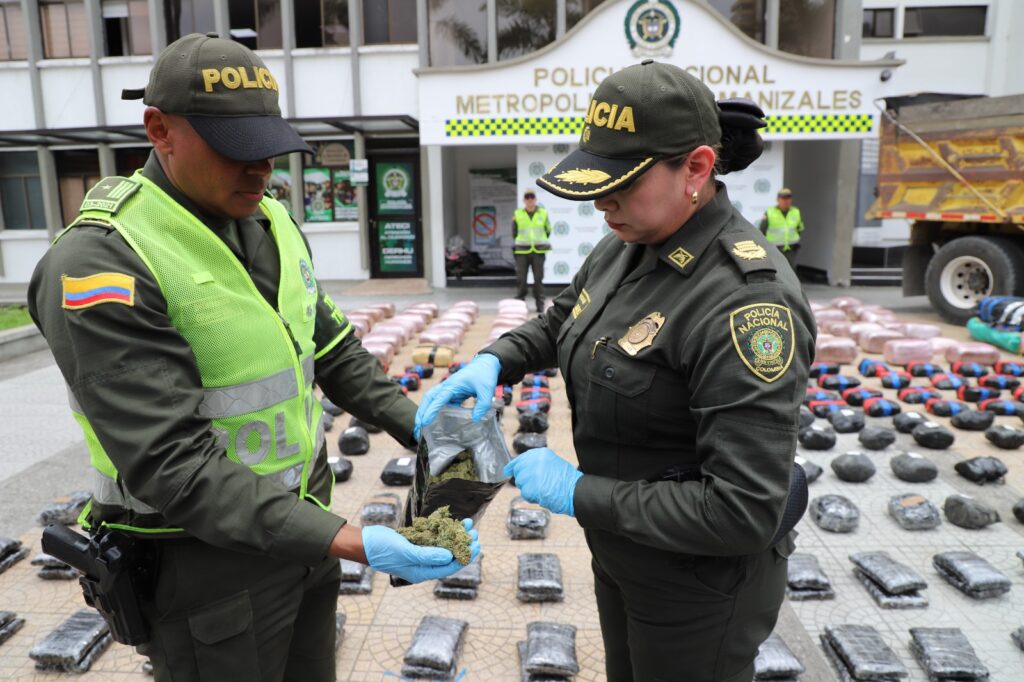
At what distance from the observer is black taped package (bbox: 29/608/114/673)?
2.84 metres

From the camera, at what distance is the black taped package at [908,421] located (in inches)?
220

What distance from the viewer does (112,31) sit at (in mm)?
14828

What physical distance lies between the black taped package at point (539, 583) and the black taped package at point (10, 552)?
2553 mm

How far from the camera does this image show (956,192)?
9.48 m

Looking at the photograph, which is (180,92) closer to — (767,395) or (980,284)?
(767,395)

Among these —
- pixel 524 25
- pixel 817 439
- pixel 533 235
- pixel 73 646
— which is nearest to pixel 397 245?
pixel 533 235

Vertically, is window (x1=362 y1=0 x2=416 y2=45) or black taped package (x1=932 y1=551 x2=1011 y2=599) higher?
window (x1=362 y1=0 x2=416 y2=45)

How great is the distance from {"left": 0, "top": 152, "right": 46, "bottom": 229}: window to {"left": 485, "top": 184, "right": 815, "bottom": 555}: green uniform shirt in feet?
58.0

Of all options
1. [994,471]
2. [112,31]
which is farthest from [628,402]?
[112,31]

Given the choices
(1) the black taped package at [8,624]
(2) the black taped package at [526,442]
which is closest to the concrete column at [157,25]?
(2) the black taped package at [526,442]

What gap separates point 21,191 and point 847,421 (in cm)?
1730

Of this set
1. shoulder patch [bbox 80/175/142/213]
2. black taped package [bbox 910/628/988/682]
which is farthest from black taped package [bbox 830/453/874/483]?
shoulder patch [bbox 80/175/142/213]

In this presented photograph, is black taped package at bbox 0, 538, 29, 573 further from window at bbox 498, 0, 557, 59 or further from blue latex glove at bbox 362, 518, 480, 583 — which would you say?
window at bbox 498, 0, 557, 59

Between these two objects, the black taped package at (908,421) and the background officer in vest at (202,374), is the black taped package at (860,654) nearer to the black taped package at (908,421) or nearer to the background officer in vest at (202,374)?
the background officer in vest at (202,374)
